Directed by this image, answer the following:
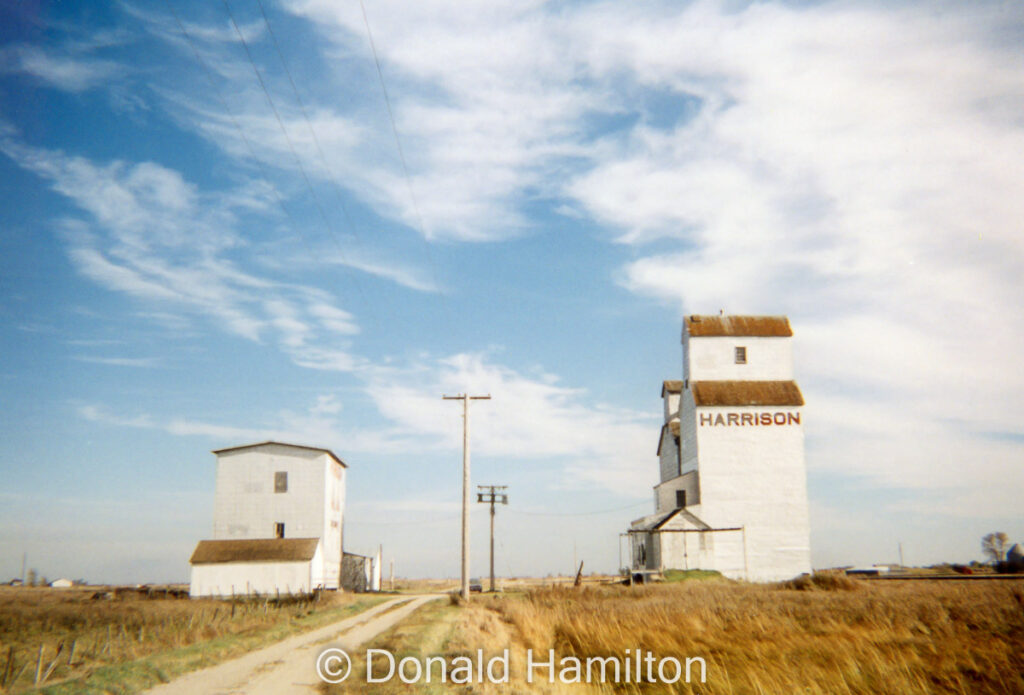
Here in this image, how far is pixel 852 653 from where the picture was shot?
A: 13.1m

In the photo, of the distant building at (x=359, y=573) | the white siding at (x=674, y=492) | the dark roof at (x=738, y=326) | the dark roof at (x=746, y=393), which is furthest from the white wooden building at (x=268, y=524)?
the dark roof at (x=738, y=326)

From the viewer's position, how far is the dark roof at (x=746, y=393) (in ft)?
178

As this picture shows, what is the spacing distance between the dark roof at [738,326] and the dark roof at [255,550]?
31.6m

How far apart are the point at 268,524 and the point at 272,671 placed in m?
41.5

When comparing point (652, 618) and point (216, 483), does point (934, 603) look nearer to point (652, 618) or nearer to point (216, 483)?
point (652, 618)

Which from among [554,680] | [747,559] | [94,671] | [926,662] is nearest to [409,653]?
[554,680]

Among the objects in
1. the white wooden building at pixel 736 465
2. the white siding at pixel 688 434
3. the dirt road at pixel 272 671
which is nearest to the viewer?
the dirt road at pixel 272 671

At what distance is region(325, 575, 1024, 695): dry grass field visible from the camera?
11586 millimetres

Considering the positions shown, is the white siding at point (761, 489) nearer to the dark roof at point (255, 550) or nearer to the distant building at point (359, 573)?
the dark roof at point (255, 550)

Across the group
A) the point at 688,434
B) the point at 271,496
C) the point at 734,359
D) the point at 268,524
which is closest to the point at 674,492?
the point at 688,434

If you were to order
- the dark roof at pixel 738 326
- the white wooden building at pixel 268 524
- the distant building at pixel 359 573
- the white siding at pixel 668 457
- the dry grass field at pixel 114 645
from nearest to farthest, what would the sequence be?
the dry grass field at pixel 114 645, the white wooden building at pixel 268 524, the dark roof at pixel 738 326, the white siding at pixel 668 457, the distant building at pixel 359 573

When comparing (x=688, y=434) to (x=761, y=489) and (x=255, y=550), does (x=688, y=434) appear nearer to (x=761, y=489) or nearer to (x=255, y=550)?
(x=761, y=489)

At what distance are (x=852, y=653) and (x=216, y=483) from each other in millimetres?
50211

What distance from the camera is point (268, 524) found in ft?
177
